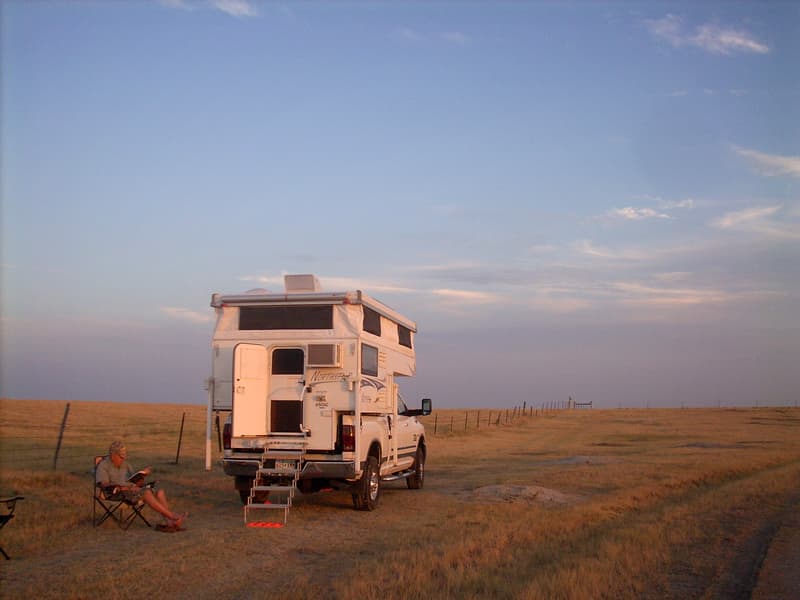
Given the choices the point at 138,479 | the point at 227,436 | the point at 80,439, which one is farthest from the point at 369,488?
the point at 80,439

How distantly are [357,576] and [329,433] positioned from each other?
4750 mm

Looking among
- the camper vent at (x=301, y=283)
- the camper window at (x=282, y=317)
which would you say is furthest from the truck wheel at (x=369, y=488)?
the camper vent at (x=301, y=283)

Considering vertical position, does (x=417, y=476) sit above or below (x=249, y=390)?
below

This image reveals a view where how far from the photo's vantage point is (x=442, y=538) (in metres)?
9.52

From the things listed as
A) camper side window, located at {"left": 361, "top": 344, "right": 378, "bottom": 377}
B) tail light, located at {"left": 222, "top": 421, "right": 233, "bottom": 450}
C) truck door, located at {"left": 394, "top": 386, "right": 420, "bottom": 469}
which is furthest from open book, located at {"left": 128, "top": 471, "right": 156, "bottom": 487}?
truck door, located at {"left": 394, "top": 386, "right": 420, "bottom": 469}

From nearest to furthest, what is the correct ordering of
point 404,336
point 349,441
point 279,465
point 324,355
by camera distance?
point 279,465 < point 349,441 < point 324,355 < point 404,336

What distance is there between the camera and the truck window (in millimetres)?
12742

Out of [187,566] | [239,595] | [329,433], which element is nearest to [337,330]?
[329,433]

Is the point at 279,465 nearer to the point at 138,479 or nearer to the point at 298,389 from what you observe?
the point at 298,389

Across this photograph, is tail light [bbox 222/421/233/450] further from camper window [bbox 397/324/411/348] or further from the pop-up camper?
camper window [bbox 397/324/411/348]

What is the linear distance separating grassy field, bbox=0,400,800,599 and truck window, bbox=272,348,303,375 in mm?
2259

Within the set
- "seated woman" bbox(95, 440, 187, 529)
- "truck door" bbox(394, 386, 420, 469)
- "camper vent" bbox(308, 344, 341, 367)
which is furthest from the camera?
"truck door" bbox(394, 386, 420, 469)

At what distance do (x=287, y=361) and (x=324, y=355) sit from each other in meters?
0.84

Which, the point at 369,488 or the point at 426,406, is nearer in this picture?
the point at 369,488
